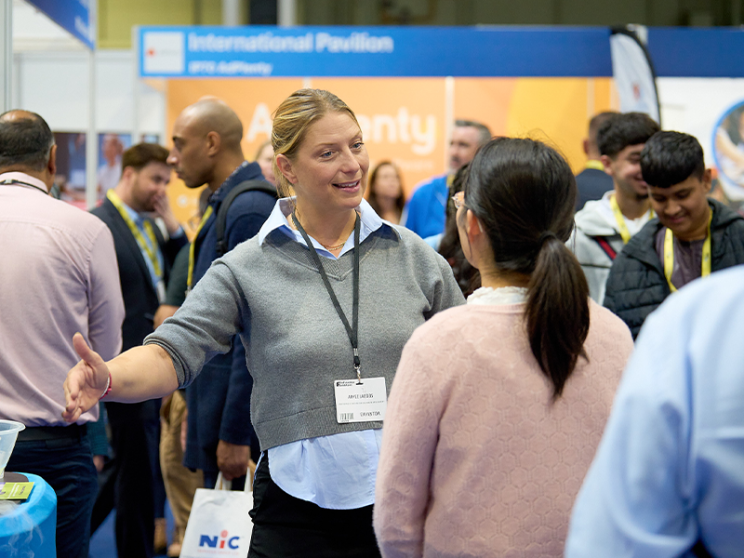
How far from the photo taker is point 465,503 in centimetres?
118

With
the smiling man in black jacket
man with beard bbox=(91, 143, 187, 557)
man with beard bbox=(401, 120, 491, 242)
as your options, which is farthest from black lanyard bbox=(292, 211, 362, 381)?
man with beard bbox=(401, 120, 491, 242)

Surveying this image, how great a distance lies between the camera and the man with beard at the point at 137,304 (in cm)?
337

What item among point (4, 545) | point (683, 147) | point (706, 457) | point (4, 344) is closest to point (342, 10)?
point (683, 147)

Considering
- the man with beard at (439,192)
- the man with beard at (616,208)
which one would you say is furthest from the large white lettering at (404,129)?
the man with beard at (616,208)

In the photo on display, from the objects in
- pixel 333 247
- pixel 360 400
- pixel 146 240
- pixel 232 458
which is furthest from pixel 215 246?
pixel 146 240

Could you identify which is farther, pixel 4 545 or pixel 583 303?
pixel 4 545

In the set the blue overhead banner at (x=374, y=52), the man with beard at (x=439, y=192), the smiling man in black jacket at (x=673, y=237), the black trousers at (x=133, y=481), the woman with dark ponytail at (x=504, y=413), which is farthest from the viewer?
the blue overhead banner at (x=374, y=52)

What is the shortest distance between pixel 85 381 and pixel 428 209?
3.06 meters

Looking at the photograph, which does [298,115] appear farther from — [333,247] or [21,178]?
[21,178]

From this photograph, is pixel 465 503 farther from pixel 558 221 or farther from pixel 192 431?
pixel 192 431

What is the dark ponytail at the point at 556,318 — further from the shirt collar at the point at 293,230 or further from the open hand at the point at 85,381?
the open hand at the point at 85,381

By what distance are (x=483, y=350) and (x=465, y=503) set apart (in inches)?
9.3

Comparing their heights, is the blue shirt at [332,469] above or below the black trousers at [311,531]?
above

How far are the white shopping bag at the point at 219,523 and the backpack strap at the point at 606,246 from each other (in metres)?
1.82
